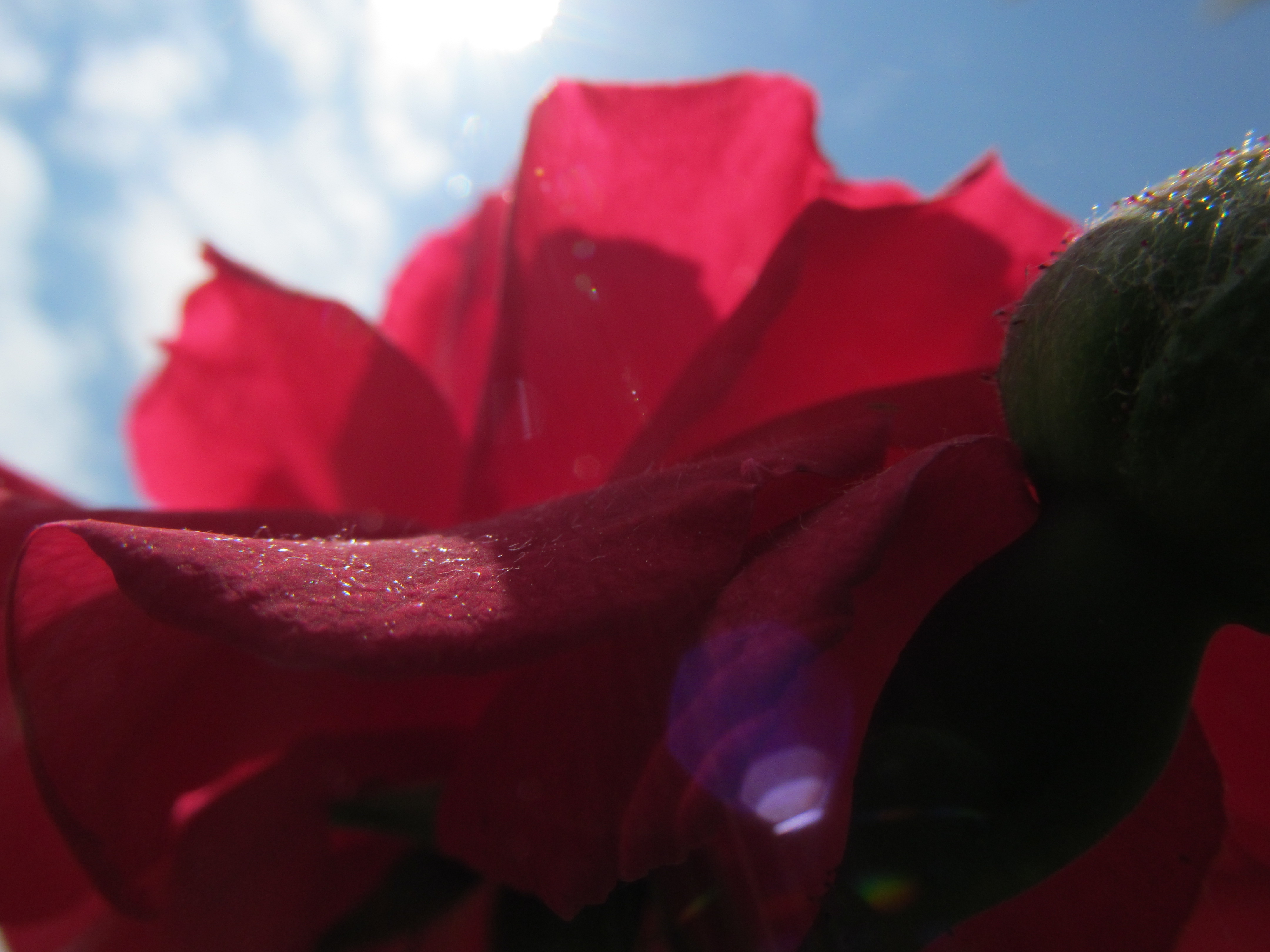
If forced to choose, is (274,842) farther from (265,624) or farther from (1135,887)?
(1135,887)

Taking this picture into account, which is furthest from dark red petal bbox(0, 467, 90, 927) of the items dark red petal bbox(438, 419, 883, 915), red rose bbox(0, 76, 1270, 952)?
dark red petal bbox(438, 419, 883, 915)

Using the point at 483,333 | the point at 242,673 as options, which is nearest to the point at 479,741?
the point at 242,673

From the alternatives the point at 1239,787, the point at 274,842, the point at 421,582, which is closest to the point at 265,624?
the point at 421,582

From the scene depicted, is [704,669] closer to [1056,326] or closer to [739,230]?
[1056,326]

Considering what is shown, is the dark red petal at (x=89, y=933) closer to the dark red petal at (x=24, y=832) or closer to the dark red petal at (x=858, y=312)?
the dark red petal at (x=24, y=832)

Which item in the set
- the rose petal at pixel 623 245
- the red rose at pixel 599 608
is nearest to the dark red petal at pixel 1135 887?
the red rose at pixel 599 608

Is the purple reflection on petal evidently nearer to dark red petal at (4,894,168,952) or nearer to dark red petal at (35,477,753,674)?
dark red petal at (35,477,753,674)
